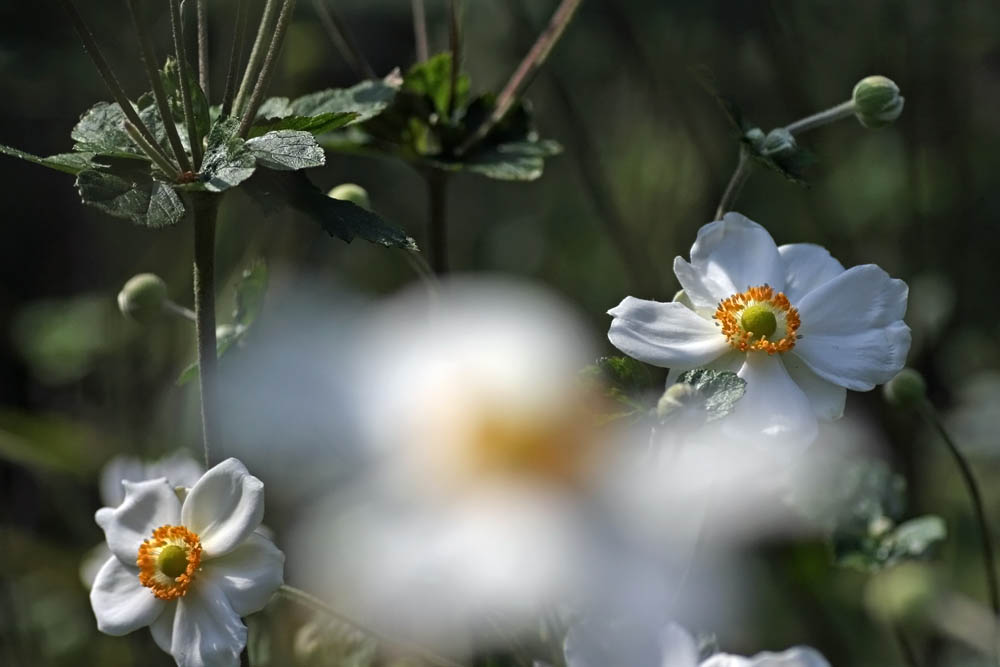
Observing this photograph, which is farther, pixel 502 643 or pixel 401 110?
pixel 401 110

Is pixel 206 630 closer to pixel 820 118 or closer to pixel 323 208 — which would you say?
pixel 323 208

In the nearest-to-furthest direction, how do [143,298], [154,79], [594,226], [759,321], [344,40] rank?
1. [154,79]
2. [759,321]
3. [143,298]
4. [344,40]
5. [594,226]

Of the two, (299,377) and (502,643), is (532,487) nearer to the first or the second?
(502,643)

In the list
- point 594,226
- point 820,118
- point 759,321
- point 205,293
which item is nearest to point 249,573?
point 205,293

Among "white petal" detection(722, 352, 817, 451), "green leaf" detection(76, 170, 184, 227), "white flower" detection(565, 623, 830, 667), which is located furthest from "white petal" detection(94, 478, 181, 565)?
"white petal" detection(722, 352, 817, 451)

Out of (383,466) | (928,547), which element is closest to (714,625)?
(928,547)

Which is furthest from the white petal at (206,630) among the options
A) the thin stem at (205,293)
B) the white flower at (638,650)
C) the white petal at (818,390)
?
the white petal at (818,390)

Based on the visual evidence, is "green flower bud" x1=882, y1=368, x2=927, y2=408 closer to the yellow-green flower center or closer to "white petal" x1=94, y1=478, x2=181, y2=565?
the yellow-green flower center
